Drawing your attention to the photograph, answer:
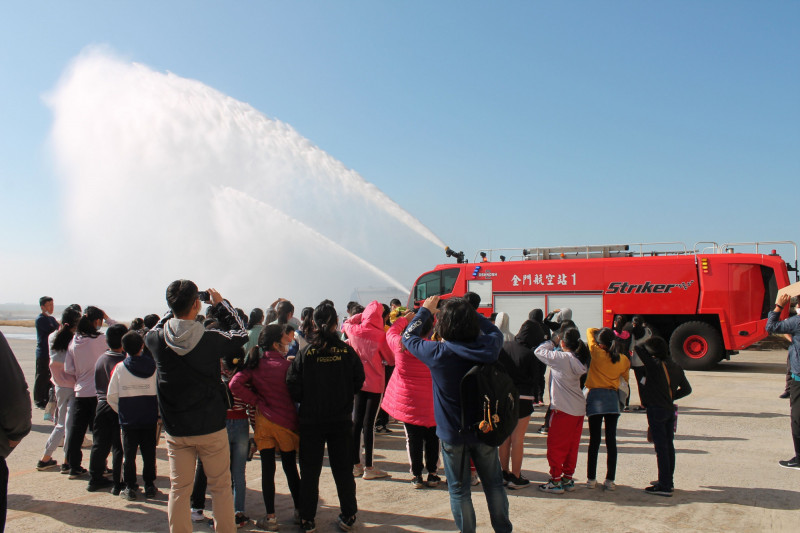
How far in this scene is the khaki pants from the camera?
3.79 meters

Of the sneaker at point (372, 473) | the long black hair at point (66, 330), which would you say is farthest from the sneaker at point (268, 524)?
the long black hair at point (66, 330)

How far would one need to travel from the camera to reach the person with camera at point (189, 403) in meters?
3.76

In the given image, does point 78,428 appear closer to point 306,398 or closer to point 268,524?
point 268,524

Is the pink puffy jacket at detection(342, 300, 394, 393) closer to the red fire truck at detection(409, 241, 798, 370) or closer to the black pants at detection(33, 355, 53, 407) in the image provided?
the black pants at detection(33, 355, 53, 407)

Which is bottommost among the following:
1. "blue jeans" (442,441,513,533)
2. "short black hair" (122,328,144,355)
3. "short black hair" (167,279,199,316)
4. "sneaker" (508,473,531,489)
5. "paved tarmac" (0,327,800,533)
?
"paved tarmac" (0,327,800,533)

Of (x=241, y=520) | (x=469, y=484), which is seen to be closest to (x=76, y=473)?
(x=241, y=520)

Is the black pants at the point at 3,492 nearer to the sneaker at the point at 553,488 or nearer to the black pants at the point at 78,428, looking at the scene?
the black pants at the point at 78,428

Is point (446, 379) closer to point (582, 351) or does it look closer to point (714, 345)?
point (582, 351)

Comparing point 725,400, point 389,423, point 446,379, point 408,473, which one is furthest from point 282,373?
point 725,400

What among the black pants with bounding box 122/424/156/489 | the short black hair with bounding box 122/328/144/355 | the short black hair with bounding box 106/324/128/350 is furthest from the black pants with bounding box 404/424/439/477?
the short black hair with bounding box 106/324/128/350

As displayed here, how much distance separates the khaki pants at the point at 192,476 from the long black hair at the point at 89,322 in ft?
9.39

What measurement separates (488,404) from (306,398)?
159cm

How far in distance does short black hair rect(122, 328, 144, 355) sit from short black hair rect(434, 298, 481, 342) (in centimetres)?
299

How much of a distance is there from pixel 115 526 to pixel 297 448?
5.23 feet
